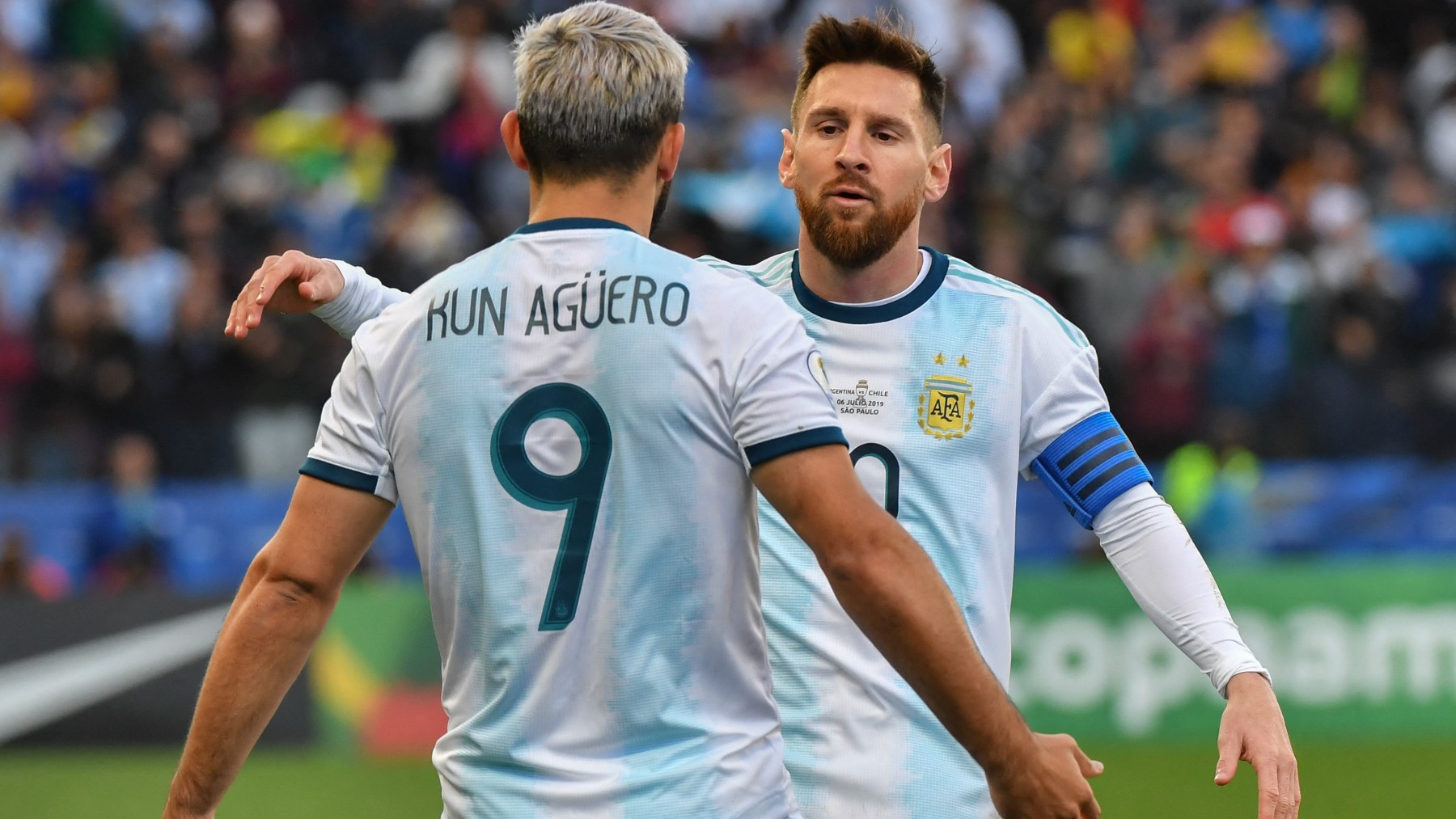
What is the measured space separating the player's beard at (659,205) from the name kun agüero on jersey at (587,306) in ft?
0.68

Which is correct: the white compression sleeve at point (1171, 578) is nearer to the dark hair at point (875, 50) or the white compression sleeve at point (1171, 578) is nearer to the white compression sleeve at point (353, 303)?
the dark hair at point (875, 50)

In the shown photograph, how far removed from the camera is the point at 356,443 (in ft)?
10.3

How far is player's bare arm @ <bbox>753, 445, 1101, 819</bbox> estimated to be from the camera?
2893 millimetres

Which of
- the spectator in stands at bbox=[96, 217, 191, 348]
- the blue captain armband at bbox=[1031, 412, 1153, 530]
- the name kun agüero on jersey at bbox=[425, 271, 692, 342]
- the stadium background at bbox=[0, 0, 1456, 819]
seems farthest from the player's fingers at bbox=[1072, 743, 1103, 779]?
the spectator in stands at bbox=[96, 217, 191, 348]

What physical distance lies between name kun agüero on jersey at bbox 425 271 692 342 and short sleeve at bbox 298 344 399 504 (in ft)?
0.64

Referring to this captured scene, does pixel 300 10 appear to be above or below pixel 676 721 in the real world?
above

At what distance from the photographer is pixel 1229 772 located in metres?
3.59

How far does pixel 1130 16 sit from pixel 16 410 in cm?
989

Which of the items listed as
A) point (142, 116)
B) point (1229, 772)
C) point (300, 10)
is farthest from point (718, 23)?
point (1229, 772)

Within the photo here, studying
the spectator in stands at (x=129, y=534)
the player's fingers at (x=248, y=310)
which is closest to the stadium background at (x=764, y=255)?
the spectator in stands at (x=129, y=534)

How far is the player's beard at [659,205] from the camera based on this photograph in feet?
10.6

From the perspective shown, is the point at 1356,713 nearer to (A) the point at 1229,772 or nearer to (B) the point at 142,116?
(A) the point at 1229,772

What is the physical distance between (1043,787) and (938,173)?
6.16 ft

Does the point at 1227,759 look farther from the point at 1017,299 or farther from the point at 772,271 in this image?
the point at 772,271
